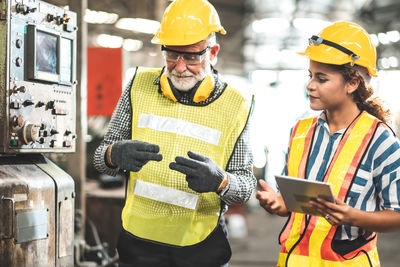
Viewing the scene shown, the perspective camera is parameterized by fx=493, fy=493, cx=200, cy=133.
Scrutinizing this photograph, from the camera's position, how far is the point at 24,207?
2.28 metres

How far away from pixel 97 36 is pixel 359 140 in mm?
12805

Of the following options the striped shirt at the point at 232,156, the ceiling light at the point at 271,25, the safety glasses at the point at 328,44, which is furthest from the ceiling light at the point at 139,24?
the safety glasses at the point at 328,44

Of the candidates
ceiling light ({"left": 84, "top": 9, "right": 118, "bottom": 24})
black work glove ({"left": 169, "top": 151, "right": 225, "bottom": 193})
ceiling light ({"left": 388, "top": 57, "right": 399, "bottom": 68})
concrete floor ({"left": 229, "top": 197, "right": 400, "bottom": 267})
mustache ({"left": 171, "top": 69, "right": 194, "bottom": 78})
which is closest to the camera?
black work glove ({"left": 169, "top": 151, "right": 225, "bottom": 193})

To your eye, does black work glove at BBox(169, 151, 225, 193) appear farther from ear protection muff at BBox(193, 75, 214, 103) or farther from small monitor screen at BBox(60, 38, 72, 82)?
small monitor screen at BBox(60, 38, 72, 82)

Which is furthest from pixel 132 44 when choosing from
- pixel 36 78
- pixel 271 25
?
pixel 36 78

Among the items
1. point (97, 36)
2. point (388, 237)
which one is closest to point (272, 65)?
point (97, 36)

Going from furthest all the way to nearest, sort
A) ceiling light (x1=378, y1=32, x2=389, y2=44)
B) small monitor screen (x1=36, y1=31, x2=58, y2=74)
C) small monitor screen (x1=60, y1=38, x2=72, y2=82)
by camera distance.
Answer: ceiling light (x1=378, y1=32, x2=389, y2=44)
small monitor screen (x1=60, y1=38, x2=72, y2=82)
small monitor screen (x1=36, y1=31, x2=58, y2=74)

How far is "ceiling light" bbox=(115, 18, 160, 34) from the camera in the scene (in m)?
10.8

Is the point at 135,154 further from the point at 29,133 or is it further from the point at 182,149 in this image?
the point at 29,133

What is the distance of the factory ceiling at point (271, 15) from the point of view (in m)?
10.9

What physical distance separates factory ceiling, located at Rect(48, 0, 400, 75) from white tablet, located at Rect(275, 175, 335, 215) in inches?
337

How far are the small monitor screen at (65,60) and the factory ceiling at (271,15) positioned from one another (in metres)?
7.47

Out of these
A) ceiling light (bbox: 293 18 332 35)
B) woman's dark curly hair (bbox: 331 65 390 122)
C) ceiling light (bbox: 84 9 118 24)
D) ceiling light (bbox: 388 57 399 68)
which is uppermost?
ceiling light (bbox: 293 18 332 35)

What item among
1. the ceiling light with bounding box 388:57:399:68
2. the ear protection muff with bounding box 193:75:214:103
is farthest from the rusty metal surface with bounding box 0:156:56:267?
the ceiling light with bounding box 388:57:399:68
